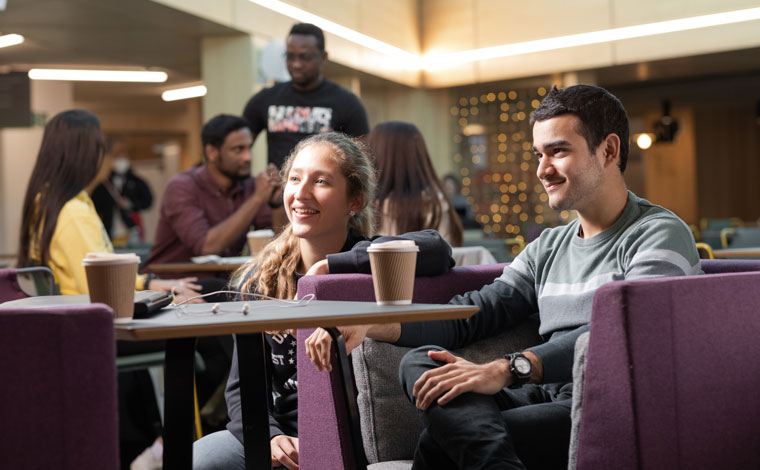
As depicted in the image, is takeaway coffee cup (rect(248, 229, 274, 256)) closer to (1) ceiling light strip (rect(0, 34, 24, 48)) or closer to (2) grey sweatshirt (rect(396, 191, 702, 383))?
(2) grey sweatshirt (rect(396, 191, 702, 383))

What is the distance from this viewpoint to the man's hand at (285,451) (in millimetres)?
1944

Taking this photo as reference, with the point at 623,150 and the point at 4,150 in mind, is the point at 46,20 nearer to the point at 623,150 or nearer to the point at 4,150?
the point at 4,150

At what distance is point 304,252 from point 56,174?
62.2 inches

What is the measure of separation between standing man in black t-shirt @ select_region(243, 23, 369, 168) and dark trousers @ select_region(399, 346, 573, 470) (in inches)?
102

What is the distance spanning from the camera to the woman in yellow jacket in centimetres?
316

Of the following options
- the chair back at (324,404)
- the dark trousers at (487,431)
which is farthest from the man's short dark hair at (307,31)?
the dark trousers at (487,431)

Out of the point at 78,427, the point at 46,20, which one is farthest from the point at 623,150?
the point at 46,20

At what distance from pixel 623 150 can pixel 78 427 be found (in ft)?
4.39

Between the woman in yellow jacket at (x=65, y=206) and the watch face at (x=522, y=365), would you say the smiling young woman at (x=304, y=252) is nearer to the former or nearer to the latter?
the watch face at (x=522, y=365)

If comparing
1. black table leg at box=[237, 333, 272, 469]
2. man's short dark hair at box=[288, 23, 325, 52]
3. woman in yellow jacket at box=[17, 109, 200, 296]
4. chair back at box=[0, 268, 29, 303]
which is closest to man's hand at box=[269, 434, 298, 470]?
black table leg at box=[237, 333, 272, 469]

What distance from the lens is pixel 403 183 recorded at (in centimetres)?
343

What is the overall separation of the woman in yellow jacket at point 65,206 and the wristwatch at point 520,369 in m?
1.82

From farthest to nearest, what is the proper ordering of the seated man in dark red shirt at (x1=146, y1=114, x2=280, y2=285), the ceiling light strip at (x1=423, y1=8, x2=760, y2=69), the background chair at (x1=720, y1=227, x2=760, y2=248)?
1. the ceiling light strip at (x1=423, y1=8, x2=760, y2=69)
2. the background chair at (x1=720, y1=227, x2=760, y2=248)
3. the seated man in dark red shirt at (x1=146, y1=114, x2=280, y2=285)

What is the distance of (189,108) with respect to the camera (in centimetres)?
1319
